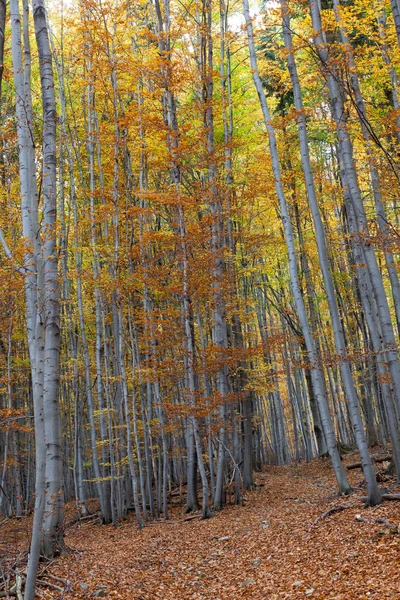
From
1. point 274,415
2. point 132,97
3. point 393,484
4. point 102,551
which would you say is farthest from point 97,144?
point 274,415

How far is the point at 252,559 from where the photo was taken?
7008 mm

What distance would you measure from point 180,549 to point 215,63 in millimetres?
13336

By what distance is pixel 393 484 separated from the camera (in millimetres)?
9398

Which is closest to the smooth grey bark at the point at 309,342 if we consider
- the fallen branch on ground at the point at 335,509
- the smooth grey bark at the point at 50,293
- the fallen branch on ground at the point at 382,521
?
the fallen branch on ground at the point at 335,509

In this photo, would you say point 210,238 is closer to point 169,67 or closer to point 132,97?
point 169,67

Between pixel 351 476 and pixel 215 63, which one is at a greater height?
pixel 215 63

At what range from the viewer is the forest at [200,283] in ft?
18.8

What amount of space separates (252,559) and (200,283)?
18.0 feet

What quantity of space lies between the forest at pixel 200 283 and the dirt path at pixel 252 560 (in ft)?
0.15

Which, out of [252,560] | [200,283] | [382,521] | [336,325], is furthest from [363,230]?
[252,560]

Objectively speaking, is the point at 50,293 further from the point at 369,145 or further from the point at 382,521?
the point at 369,145

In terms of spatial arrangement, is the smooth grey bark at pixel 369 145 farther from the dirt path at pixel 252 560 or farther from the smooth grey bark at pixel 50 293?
the smooth grey bark at pixel 50 293

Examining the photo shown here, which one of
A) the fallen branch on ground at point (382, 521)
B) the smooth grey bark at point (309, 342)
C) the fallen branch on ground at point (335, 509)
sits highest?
the smooth grey bark at point (309, 342)

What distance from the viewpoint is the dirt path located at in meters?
5.27
